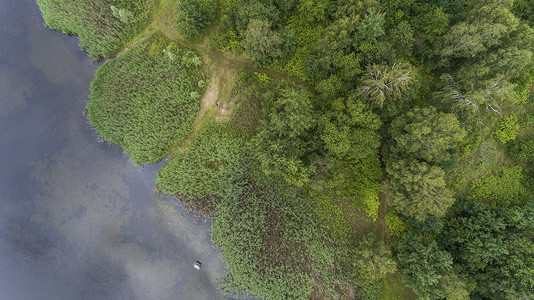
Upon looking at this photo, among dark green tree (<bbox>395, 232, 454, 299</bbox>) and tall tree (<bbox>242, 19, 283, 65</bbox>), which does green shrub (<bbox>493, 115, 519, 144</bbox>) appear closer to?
dark green tree (<bbox>395, 232, 454, 299</bbox>)

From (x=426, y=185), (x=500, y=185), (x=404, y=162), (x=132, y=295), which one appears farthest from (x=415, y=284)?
(x=132, y=295)

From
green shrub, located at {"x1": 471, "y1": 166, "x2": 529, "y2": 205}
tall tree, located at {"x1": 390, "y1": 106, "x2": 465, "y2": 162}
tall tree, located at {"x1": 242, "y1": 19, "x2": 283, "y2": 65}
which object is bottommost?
green shrub, located at {"x1": 471, "y1": 166, "x2": 529, "y2": 205}

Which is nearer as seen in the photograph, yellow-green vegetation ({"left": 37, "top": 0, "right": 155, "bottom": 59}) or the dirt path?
the dirt path

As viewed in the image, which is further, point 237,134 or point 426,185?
point 237,134

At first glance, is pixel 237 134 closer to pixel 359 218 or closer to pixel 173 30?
pixel 173 30

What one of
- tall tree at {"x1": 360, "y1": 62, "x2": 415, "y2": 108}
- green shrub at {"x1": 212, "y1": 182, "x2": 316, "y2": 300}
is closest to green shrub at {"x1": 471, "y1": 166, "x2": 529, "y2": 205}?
tall tree at {"x1": 360, "y1": 62, "x2": 415, "y2": 108}

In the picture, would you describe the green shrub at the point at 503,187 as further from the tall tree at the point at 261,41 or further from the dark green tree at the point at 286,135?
the tall tree at the point at 261,41
